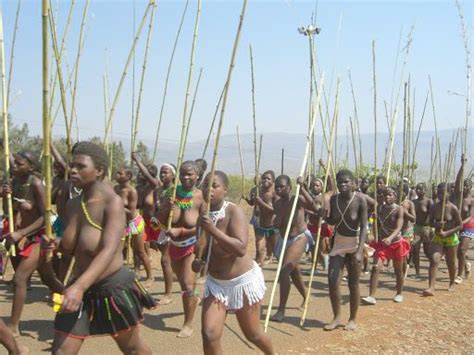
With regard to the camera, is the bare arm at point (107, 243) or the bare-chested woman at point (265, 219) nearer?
the bare arm at point (107, 243)

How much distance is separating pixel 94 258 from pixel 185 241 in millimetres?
2416

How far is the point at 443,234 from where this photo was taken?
8266 millimetres

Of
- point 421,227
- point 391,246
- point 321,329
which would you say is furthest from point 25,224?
point 421,227

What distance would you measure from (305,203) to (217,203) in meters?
2.65

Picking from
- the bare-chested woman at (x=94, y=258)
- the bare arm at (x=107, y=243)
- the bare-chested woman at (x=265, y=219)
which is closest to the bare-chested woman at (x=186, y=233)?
the bare-chested woman at (x=94, y=258)

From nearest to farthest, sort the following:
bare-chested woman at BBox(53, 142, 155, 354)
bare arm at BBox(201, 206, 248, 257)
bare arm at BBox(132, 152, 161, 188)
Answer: bare-chested woman at BBox(53, 142, 155, 354) < bare arm at BBox(201, 206, 248, 257) < bare arm at BBox(132, 152, 161, 188)

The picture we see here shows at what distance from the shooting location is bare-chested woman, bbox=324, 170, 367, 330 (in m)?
6.14

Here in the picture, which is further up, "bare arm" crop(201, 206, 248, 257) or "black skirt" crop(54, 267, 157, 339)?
"bare arm" crop(201, 206, 248, 257)

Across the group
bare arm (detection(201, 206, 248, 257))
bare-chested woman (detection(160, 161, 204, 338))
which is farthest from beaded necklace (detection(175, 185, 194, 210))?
bare arm (detection(201, 206, 248, 257))

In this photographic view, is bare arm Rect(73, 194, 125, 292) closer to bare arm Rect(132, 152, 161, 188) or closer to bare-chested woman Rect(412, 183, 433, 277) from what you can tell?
bare arm Rect(132, 152, 161, 188)

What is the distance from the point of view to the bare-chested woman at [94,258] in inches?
128

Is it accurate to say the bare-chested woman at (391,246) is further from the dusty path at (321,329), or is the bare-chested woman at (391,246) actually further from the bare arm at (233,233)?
the bare arm at (233,233)

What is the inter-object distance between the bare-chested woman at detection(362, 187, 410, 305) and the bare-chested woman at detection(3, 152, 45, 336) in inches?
172

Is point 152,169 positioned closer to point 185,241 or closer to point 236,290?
point 185,241
